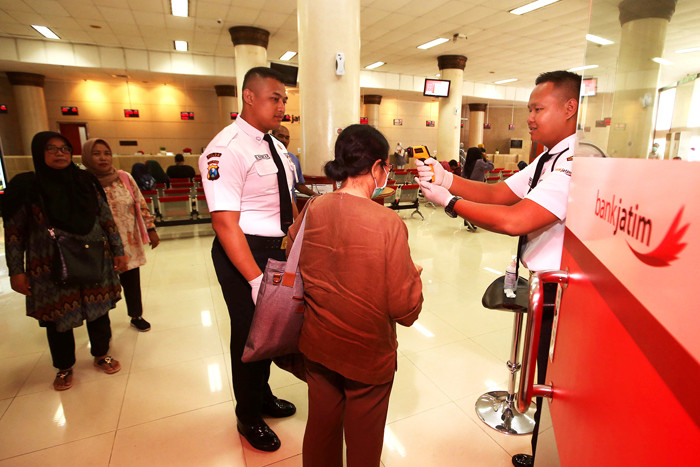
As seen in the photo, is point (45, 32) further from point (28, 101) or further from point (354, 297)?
point (354, 297)

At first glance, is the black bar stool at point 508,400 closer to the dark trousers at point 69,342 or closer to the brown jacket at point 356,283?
the brown jacket at point 356,283

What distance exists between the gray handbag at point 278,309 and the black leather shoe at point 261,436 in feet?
2.28

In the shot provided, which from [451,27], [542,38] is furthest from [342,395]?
[542,38]

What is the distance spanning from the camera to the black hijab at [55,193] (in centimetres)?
204

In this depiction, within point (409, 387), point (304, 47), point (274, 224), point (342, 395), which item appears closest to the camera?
point (342, 395)

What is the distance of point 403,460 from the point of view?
5.96 feet

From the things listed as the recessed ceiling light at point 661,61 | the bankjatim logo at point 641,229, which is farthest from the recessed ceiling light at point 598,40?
the bankjatim logo at point 641,229

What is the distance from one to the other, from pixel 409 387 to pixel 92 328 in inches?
83.2


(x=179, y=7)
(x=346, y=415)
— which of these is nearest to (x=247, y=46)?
(x=179, y=7)

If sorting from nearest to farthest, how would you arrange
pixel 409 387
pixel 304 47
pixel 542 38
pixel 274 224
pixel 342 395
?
pixel 342 395 < pixel 274 224 < pixel 409 387 < pixel 304 47 < pixel 542 38

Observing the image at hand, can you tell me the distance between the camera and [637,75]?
0.62 m

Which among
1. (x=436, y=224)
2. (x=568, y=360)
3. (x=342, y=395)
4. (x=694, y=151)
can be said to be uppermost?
(x=694, y=151)

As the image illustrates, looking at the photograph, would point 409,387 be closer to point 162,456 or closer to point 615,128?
point 162,456

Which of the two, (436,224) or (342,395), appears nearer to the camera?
(342,395)
